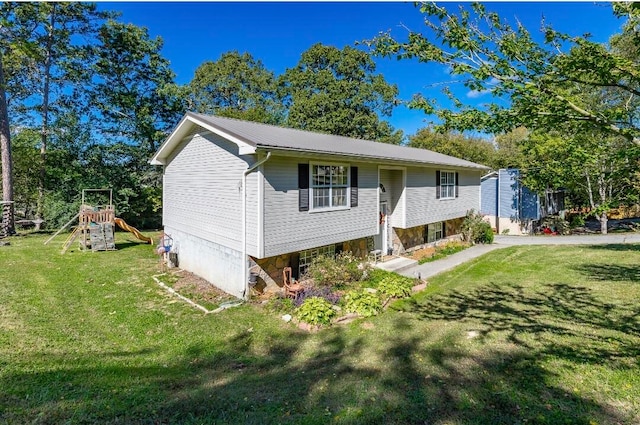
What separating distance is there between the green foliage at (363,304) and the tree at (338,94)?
25305mm

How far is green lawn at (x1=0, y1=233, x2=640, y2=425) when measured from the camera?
3.70m

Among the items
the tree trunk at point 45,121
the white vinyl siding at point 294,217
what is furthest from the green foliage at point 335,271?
the tree trunk at point 45,121

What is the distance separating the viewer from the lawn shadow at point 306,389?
3574 mm

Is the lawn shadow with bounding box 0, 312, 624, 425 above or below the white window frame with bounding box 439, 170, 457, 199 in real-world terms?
below

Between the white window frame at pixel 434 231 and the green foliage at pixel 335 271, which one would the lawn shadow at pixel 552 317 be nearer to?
the green foliage at pixel 335 271

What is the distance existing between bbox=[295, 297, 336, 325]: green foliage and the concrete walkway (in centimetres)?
407

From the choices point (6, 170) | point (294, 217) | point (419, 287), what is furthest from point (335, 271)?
point (6, 170)

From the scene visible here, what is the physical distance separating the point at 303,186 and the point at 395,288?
12.6 ft

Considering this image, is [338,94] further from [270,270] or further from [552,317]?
[552,317]

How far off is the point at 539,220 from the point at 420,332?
1994 centimetres

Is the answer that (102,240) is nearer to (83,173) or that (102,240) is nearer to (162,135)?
(83,173)

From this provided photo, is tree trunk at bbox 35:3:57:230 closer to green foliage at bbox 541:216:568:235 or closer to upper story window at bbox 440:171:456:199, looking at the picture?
upper story window at bbox 440:171:456:199

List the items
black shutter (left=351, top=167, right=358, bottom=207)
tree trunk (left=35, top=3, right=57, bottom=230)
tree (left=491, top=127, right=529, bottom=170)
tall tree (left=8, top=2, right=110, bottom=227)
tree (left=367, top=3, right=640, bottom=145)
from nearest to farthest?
tree (left=367, top=3, right=640, bottom=145) → black shutter (left=351, top=167, right=358, bottom=207) → tree trunk (left=35, top=3, right=57, bottom=230) → tall tree (left=8, top=2, right=110, bottom=227) → tree (left=491, top=127, right=529, bottom=170)

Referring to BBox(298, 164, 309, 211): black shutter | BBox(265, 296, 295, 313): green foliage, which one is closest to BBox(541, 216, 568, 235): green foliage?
BBox(298, 164, 309, 211): black shutter
